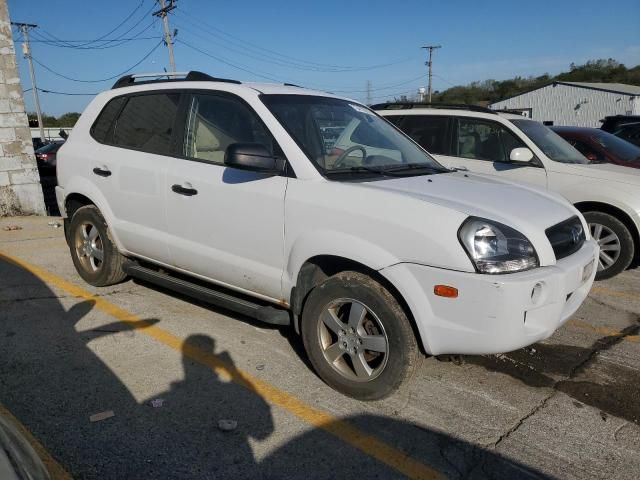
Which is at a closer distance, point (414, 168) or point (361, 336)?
point (361, 336)

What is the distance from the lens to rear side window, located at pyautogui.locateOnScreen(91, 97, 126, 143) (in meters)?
4.78

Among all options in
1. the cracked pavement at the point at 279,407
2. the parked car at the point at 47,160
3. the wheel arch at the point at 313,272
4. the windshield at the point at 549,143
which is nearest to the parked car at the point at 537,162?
the windshield at the point at 549,143

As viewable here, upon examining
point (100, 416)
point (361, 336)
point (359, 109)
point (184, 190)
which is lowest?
point (100, 416)

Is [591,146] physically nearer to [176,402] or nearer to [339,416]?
[339,416]

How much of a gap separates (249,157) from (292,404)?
1521 mm

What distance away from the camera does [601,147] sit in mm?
7355

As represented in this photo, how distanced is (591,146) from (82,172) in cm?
648

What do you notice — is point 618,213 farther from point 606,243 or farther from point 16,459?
point 16,459

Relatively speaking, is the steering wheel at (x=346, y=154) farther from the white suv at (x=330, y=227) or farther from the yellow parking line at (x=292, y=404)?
the yellow parking line at (x=292, y=404)

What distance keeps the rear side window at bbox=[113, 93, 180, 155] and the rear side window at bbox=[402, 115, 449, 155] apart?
3423mm

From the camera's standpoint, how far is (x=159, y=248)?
14.0 feet

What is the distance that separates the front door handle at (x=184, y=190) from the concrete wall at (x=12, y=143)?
21.8 feet

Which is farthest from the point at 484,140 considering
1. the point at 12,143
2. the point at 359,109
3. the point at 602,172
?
the point at 12,143

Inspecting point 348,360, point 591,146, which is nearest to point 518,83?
point 591,146
